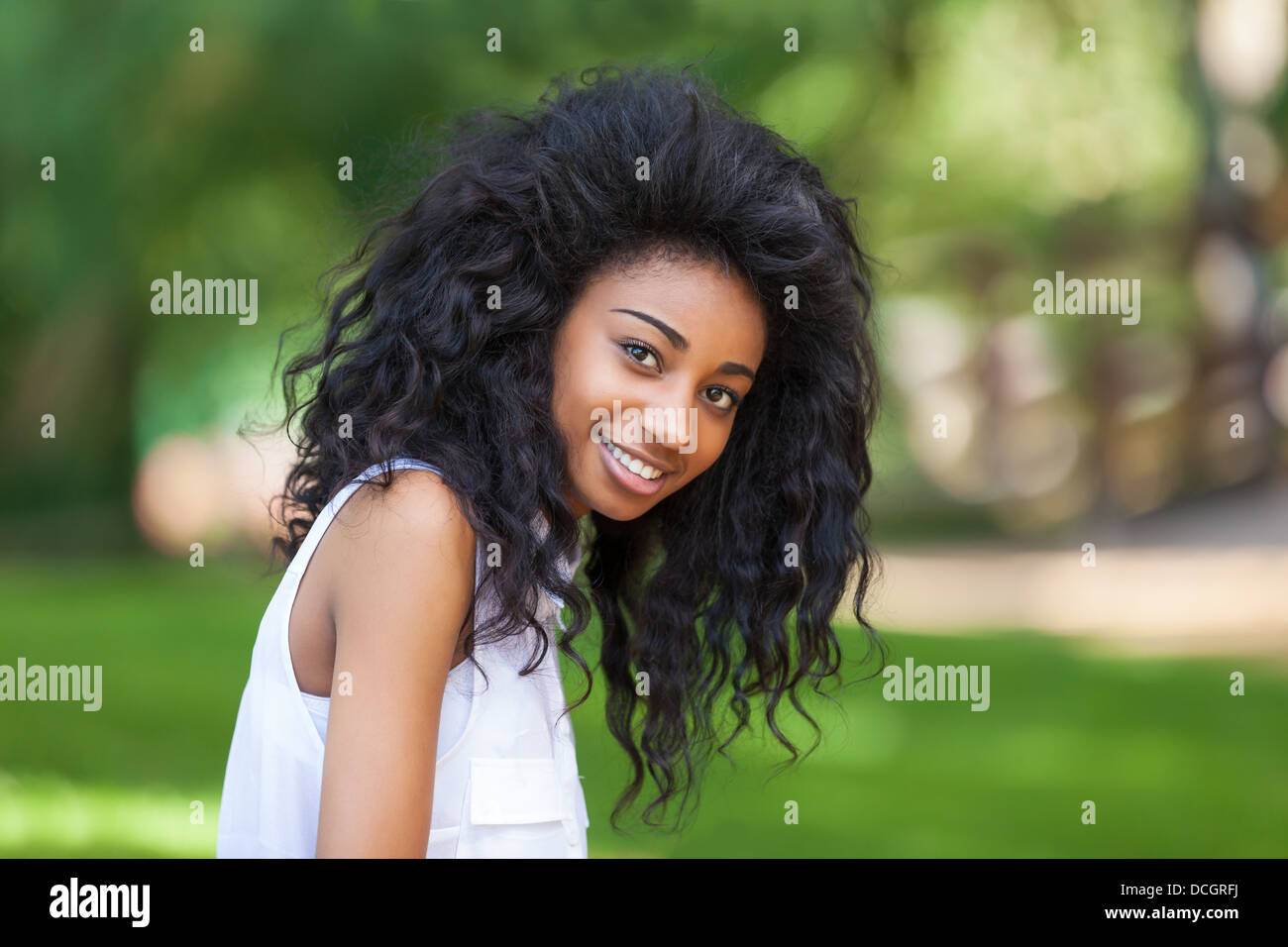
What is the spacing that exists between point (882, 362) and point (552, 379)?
6.39 feet

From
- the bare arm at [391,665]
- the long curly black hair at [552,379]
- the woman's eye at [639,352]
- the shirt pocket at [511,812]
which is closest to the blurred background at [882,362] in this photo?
the long curly black hair at [552,379]

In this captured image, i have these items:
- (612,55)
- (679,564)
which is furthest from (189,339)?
(679,564)

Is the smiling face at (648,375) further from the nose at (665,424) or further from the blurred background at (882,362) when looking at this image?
the blurred background at (882,362)

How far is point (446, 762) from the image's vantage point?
6.41 ft

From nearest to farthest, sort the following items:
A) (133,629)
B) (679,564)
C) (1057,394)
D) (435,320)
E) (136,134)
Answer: (435,320) → (679,564) → (136,134) → (133,629) → (1057,394)

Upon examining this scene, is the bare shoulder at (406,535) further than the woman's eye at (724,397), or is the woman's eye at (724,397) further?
the woman's eye at (724,397)

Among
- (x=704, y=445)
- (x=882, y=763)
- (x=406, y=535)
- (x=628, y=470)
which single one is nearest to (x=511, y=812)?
(x=406, y=535)

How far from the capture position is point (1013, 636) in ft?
30.1

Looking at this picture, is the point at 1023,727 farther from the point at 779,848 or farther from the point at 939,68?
the point at 939,68

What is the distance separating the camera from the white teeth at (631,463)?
219 centimetres

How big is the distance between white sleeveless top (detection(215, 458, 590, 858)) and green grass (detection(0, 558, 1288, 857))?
157cm

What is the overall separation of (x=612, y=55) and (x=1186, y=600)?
714 centimetres

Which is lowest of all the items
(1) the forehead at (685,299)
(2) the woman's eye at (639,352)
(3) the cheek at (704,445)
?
(3) the cheek at (704,445)

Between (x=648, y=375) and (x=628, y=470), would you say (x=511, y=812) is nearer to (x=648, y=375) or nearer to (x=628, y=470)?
(x=628, y=470)
